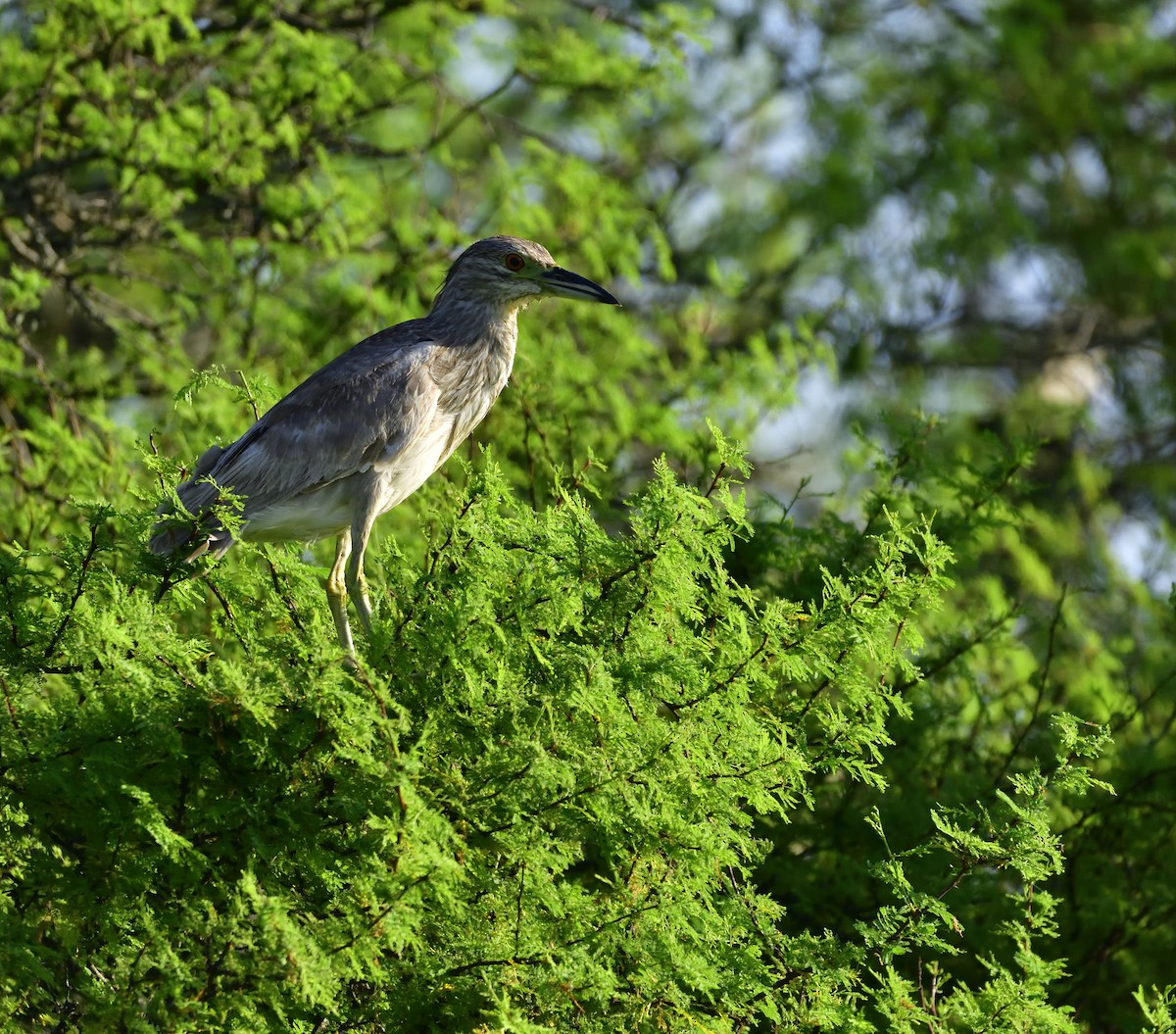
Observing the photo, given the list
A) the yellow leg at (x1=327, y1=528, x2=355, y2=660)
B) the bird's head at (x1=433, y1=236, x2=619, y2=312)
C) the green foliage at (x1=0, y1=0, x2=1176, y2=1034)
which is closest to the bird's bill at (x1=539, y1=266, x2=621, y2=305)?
the bird's head at (x1=433, y1=236, x2=619, y2=312)

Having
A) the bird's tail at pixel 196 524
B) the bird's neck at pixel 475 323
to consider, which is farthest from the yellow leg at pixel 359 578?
the bird's neck at pixel 475 323

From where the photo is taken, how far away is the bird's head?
6309 millimetres

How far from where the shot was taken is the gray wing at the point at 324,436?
571 centimetres

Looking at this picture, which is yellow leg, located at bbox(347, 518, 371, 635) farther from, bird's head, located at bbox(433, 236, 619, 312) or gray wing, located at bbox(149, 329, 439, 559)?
bird's head, located at bbox(433, 236, 619, 312)

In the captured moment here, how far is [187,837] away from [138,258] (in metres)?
8.89

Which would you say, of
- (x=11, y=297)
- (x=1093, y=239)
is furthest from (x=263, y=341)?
(x=1093, y=239)

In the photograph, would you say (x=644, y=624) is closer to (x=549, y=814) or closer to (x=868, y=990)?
(x=549, y=814)

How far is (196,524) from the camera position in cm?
392

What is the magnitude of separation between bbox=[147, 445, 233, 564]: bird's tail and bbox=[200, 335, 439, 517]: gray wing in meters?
0.07

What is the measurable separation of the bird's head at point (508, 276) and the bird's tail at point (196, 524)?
1.29 metres

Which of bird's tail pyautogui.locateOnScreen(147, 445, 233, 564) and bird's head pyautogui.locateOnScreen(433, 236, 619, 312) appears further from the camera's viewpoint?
bird's head pyautogui.locateOnScreen(433, 236, 619, 312)

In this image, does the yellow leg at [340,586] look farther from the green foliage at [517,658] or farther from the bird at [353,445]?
the green foliage at [517,658]

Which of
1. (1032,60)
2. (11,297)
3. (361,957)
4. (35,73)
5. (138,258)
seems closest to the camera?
(361,957)

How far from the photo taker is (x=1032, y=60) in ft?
45.9
